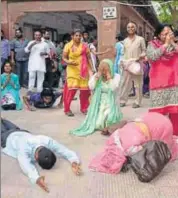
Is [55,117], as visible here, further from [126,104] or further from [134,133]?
[134,133]

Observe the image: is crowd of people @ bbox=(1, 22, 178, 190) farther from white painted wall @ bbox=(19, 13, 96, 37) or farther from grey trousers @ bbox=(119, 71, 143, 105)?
white painted wall @ bbox=(19, 13, 96, 37)

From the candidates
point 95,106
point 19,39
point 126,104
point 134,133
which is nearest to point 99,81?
point 95,106

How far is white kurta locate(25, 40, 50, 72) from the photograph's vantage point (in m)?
→ 10.3

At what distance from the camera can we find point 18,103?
870cm

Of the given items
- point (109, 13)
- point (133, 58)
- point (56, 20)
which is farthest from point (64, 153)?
point (56, 20)

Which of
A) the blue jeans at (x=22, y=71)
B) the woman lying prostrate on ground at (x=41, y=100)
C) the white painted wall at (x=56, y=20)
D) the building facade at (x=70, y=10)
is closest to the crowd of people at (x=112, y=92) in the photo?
the woman lying prostrate on ground at (x=41, y=100)

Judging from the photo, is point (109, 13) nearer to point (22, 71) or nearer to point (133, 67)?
point (22, 71)

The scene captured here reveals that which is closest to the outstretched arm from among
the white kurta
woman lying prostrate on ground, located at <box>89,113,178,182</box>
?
woman lying prostrate on ground, located at <box>89,113,178,182</box>

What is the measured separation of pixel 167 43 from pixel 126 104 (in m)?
3.56

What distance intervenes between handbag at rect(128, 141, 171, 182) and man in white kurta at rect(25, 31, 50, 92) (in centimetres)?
586

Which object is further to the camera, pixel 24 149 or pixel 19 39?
pixel 19 39

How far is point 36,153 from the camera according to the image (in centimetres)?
466

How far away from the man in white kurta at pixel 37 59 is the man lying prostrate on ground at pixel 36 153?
4.98m

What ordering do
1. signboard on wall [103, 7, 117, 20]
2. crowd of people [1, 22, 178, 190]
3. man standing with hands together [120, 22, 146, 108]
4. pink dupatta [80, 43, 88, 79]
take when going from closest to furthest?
crowd of people [1, 22, 178, 190]
pink dupatta [80, 43, 88, 79]
man standing with hands together [120, 22, 146, 108]
signboard on wall [103, 7, 117, 20]
